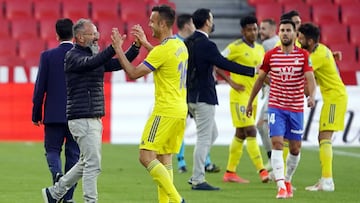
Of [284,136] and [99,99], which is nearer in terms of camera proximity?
[99,99]

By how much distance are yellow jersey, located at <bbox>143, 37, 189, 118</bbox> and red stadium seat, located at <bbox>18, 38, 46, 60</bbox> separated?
45.6 feet

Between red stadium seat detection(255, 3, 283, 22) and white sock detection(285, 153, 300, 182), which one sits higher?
red stadium seat detection(255, 3, 283, 22)

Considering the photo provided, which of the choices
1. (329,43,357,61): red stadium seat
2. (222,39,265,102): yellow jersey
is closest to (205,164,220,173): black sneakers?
(222,39,265,102): yellow jersey

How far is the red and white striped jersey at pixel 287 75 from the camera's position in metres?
12.2

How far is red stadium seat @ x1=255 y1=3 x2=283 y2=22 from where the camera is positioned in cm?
2553

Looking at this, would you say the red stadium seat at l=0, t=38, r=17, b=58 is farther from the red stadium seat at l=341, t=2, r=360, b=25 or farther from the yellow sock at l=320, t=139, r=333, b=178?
the yellow sock at l=320, t=139, r=333, b=178

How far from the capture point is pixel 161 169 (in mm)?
10273

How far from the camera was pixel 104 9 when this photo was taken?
25.3 m

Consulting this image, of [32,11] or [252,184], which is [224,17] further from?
[252,184]

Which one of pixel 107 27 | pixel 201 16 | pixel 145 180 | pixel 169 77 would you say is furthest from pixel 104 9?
pixel 169 77

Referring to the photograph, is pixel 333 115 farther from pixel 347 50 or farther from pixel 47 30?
pixel 47 30

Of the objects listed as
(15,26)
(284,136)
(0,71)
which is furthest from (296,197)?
(15,26)

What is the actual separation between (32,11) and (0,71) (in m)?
4.20

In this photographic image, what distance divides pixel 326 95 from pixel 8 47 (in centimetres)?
1226
